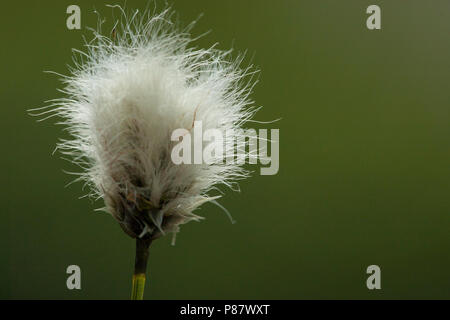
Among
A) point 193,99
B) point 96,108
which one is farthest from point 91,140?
point 193,99

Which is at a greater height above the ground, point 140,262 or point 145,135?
point 145,135

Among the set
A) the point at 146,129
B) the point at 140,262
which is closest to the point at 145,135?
the point at 146,129

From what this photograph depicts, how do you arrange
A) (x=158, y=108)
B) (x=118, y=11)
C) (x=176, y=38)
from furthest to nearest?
(x=118, y=11)
(x=176, y=38)
(x=158, y=108)

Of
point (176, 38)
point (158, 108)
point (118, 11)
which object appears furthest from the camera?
point (118, 11)

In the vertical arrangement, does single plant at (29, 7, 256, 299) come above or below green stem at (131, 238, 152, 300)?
above

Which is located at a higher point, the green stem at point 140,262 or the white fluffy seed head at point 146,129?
the white fluffy seed head at point 146,129

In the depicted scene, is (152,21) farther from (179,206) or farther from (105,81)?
(179,206)

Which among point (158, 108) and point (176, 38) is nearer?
point (158, 108)

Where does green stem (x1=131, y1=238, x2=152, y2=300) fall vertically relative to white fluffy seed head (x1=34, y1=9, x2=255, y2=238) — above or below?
below

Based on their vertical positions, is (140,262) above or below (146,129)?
below

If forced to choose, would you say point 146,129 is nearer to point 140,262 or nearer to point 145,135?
point 145,135

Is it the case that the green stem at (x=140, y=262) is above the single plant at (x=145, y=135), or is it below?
below
